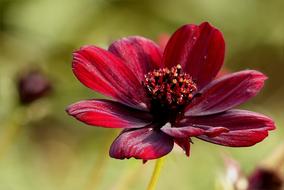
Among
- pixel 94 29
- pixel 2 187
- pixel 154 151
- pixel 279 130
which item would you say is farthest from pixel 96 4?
pixel 154 151

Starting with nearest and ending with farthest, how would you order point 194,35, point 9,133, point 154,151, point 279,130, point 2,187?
point 154,151, point 194,35, point 9,133, point 2,187, point 279,130

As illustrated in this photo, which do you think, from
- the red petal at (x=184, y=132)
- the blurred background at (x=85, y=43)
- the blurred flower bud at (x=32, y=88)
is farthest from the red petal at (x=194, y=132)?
the blurred background at (x=85, y=43)

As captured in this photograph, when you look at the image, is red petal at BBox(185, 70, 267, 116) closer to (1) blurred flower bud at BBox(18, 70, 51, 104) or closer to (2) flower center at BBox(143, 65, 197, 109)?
(2) flower center at BBox(143, 65, 197, 109)

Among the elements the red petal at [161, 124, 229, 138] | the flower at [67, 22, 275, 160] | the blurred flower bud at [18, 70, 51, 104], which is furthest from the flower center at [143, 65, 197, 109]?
the blurred flower bud at [18, 70, 51, 104]

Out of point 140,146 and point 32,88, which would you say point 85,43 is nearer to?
point 32,88

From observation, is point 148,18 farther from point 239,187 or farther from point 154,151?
point 154,151

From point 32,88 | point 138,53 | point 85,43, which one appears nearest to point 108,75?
point 138,53
